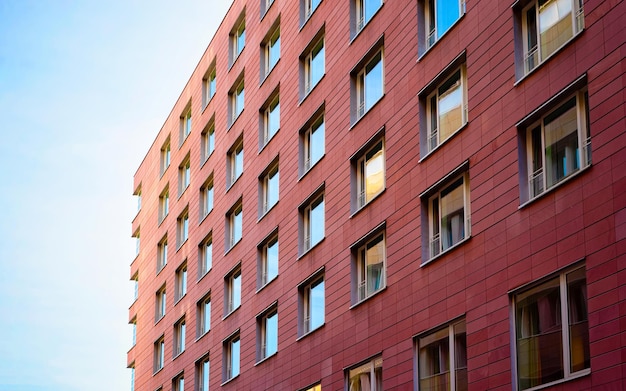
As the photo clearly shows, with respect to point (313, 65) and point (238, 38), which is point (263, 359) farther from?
point (238, 38)

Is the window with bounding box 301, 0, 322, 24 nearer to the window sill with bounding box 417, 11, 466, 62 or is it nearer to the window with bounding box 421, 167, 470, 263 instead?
the window sill with bounding box 417, 11, 466, 62

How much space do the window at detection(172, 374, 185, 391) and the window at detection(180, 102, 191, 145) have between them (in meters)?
13.6

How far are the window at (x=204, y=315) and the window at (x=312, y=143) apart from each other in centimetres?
1277

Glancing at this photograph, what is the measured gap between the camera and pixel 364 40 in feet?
119

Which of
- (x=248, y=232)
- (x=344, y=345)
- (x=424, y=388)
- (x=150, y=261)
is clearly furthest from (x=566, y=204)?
(x=150, y=261)

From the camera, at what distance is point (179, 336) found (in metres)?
57.1

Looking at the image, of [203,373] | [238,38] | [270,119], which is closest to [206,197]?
[238,38]

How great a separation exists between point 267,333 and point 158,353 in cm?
2006

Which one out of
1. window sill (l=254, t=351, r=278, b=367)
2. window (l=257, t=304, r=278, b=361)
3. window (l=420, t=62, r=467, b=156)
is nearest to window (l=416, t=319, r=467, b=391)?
window (l=420, t=62, r=467, b=156)

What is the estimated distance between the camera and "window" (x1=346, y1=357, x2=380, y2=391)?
31844 mm

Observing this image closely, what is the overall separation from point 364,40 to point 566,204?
1425 cm

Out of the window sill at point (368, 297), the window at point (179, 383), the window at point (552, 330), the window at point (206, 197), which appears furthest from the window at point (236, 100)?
the window at point (552, 330)

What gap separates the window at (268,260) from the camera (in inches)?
1695

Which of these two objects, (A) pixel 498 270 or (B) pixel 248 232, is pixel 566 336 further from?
(B) pixel 248 232
